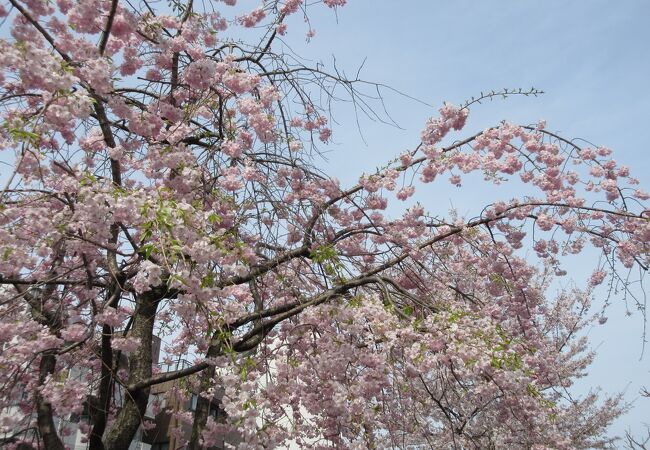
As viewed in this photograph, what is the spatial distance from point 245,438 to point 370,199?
3365 mm

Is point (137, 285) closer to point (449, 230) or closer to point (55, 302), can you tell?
point (55, 302)

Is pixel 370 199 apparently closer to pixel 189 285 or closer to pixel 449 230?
pixel 449 230

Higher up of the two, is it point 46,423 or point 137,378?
point 137,378

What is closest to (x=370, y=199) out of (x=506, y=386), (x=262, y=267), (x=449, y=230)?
(x=449, y=230)

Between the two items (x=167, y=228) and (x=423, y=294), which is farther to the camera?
(x=423, y=294)

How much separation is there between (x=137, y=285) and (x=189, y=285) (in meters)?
0.32

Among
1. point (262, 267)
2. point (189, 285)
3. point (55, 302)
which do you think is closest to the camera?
point (189, 285)

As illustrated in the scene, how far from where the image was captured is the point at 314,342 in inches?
207

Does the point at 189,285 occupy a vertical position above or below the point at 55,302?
below

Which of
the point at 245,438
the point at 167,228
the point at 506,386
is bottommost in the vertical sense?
the point at 245,438

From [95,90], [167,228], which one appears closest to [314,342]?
[167,228]

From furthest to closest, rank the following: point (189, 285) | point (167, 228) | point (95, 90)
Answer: point (95, 90), point (189, 285), point (167, 228)

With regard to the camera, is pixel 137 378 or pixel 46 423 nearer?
pixel 46 423

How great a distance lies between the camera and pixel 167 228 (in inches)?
128
